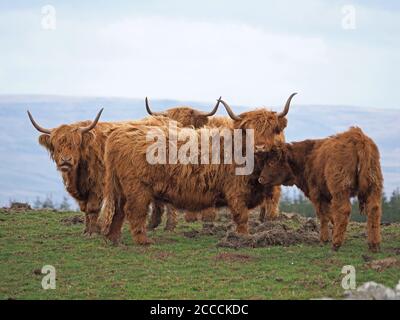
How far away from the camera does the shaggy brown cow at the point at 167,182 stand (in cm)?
1191

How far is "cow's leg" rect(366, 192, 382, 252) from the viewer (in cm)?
1059

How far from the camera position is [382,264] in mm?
9789

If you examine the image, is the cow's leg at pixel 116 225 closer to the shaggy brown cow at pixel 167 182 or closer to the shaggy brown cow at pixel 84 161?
the shaggy brown cow at pixel 167 182

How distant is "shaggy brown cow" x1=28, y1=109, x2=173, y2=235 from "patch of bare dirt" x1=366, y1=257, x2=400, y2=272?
15.0ft

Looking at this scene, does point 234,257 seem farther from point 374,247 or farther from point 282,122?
point 282,122

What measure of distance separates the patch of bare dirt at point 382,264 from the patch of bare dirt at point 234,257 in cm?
149

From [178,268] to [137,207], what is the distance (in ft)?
5.52

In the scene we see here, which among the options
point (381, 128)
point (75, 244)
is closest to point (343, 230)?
point (75, 244)

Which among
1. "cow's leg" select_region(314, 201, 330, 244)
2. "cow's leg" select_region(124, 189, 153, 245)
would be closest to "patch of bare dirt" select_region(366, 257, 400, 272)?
"cow's leg" select_region(314, 201, 330, 244)

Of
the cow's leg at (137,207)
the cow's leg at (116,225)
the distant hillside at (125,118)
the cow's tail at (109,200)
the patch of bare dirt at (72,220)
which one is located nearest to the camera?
the cow's leg at (137,207)

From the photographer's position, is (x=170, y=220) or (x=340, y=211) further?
(x=170, y=220)

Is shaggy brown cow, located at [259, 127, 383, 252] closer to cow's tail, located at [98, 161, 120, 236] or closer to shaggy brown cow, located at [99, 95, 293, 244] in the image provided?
shaggy brown cow, located at [99, 95, 293, 244]

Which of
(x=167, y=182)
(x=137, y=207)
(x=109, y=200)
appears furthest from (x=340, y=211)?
(x=109, y=200)

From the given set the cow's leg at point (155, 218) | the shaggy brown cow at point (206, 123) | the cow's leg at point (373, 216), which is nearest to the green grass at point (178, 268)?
the cow's leg at point (373, 216)
